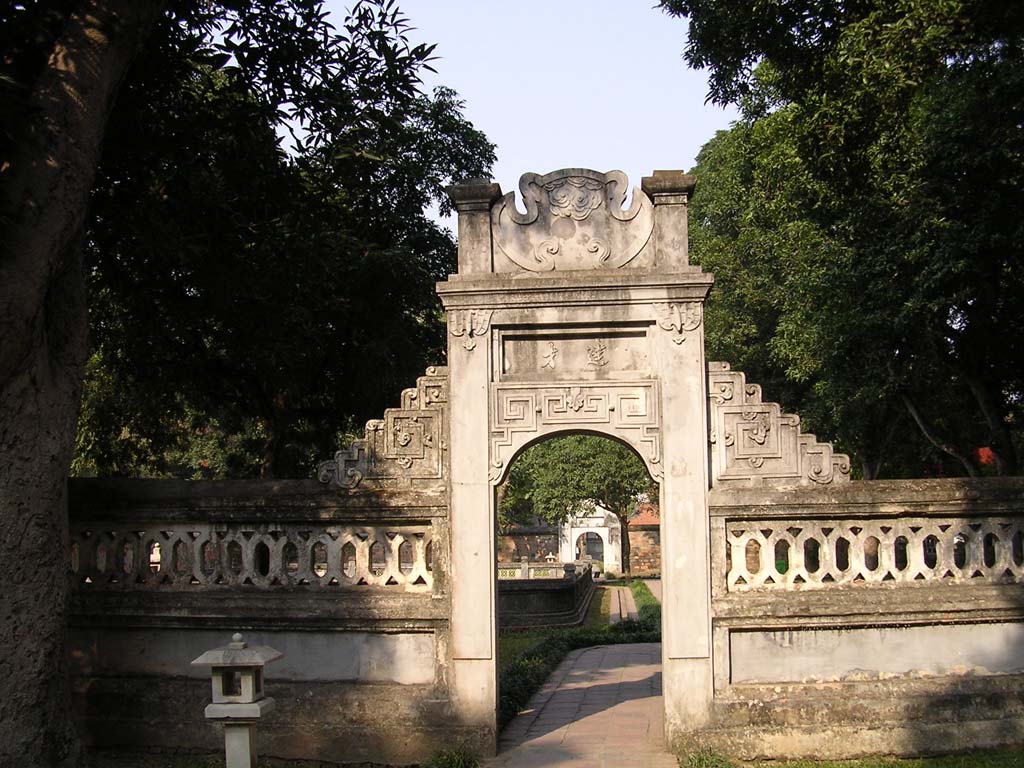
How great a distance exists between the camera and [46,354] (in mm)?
7348

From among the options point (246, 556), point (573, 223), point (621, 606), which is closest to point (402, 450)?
point (246, 556)

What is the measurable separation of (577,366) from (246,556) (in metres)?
3.33

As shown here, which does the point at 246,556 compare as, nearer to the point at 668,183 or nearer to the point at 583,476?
the point at 668,183

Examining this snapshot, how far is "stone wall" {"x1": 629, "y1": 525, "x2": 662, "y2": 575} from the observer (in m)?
51.7

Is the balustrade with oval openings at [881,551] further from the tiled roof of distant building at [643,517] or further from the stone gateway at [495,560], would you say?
the tiled roof of distant building at [643,517]

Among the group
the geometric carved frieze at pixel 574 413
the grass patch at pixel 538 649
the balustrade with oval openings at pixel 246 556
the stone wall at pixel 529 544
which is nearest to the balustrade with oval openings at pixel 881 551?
the geometric carved frieze at pixel 574 413

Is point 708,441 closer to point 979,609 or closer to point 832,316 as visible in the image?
point 979,609

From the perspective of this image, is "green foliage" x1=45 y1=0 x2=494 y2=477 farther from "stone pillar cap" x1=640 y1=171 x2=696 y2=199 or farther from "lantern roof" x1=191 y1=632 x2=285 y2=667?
"lantern roof" x1=191 y1=632 x2=285 y2=667

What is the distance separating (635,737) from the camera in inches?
348

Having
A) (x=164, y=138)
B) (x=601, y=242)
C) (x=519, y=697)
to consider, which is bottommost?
(x=519, y=697)

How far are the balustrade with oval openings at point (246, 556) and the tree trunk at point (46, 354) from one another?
135 centimetres

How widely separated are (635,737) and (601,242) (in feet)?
14.2

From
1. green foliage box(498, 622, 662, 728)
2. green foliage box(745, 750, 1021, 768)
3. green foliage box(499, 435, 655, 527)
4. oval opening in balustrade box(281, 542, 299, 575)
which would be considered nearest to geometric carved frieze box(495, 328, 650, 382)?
oval opening in balustrade box(281, 542, 299, 575)

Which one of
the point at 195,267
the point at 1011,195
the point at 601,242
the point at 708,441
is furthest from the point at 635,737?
the point at 1011,195
